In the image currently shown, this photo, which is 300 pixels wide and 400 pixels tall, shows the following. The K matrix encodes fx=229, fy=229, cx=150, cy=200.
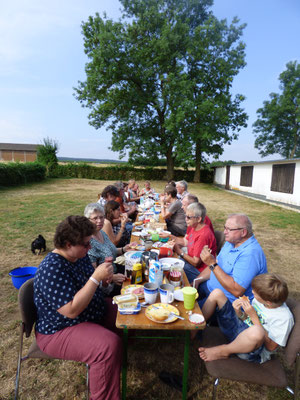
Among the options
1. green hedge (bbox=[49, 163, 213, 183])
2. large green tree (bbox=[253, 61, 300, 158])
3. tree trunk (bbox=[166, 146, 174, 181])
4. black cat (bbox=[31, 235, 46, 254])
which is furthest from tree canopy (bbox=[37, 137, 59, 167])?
large green tree (bbox=[253, 61, 300, 158])

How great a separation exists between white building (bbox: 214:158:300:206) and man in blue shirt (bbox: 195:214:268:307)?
512 inches

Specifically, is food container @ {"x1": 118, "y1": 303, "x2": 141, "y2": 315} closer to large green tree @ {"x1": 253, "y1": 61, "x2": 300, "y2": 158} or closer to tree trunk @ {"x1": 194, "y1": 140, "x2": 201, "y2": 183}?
tree trunk @ {"x1": 194, "y1": 140, "x2": 201, "y2": 183}

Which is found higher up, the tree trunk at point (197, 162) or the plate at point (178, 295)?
the tree trunk at point (197, 162)

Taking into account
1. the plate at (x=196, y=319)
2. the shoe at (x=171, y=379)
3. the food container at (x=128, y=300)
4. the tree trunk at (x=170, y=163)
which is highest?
the tree trunk at (x=170, y=163)

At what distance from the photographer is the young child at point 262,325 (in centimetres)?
178

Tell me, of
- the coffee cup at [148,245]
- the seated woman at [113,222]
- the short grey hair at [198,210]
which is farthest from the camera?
the seated woman at [113,222]

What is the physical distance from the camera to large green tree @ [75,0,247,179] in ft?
76.2

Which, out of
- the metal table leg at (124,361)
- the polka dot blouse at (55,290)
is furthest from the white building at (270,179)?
the polka dot blouse at (55,290)

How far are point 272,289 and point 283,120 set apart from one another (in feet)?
143

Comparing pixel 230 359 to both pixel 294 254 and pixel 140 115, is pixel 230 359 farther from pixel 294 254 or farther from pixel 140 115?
pixel 140 115

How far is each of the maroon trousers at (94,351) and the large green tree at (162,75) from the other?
22.5m

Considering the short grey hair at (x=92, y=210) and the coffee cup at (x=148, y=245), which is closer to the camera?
the short grey hair at (x=92, y=210)

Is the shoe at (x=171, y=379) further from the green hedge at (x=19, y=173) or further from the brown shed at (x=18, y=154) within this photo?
the brown shed at (x=18, y=154)

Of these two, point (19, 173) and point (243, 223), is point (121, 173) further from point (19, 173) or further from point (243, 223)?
point (243, 223)
